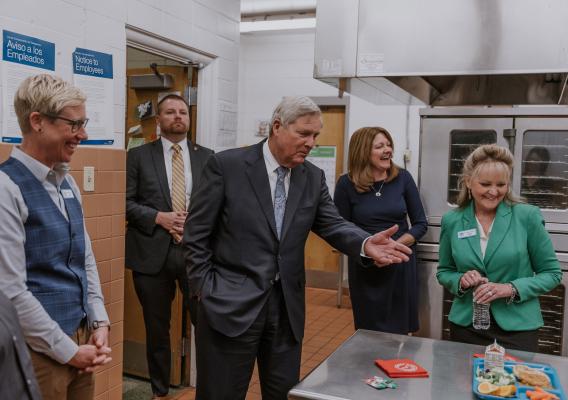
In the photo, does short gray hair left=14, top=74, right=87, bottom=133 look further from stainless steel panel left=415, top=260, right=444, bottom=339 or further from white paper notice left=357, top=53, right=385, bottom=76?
stainless steel panel left=415, top=260, right=444, bottom=339

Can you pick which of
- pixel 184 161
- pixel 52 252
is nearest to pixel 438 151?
pixel 184 161

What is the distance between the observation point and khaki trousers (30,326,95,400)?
169cm

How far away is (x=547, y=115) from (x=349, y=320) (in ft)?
9.76

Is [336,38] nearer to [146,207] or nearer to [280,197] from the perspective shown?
[280,197]

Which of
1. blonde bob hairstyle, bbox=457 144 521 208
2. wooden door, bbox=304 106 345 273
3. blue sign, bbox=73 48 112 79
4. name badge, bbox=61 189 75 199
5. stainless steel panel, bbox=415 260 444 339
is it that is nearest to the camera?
name badge, bbox=61 189 75 199

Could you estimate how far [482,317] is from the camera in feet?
7.23

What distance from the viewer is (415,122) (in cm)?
580

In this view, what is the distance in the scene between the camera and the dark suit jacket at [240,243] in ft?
6.80

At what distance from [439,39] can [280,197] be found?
0.82 meters

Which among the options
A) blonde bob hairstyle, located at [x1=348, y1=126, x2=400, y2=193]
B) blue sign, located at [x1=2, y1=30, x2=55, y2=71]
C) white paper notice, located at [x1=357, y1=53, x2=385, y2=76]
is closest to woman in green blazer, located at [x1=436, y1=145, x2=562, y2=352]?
white paper notice, located at [x1=357, y1=53, x2=385, y2=76]

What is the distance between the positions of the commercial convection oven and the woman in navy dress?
0.11 meters

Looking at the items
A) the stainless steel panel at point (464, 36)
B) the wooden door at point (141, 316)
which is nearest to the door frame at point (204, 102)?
the wooden door at point (141, 316)

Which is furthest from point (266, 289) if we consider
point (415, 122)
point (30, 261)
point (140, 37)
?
point (415, 122)

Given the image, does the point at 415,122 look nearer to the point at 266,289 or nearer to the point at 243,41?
the point at 243,41
